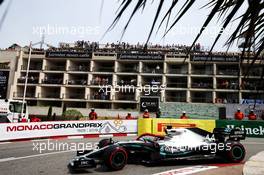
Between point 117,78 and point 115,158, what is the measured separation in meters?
38.7

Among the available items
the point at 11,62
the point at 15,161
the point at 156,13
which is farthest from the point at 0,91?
the point at 156,13

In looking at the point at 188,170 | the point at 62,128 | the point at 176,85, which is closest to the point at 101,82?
the point at 176,85

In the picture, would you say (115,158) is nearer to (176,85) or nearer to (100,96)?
(100,96)

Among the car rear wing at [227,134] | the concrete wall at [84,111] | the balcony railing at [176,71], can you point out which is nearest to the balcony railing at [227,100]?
the balcony railing at [176,71]

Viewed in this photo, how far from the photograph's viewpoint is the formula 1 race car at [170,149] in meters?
6.79

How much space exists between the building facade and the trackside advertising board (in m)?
24.9

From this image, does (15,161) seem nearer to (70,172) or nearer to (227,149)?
(70,172)

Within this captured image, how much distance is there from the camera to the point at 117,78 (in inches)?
1786

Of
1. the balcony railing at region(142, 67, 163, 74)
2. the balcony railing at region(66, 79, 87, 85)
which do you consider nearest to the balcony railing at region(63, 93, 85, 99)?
the balcony railing at region(66, 79, 87, 85)

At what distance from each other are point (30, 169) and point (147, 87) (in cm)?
3726

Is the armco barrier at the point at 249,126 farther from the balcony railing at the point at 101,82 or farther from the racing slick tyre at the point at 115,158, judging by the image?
the balcony railing at the point at 101,82

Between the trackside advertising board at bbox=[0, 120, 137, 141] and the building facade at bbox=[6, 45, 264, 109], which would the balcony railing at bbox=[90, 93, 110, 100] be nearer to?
the building facade at bbox=[6, 45, 264, 109]

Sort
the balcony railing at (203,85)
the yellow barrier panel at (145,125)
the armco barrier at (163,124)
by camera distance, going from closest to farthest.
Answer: the armco barrier at (163,124), the yellow barrier panel at (145,125), the balcony railing at (203,85)

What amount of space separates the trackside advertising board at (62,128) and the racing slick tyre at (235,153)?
10616 millimetres
